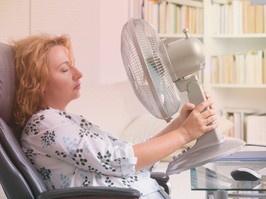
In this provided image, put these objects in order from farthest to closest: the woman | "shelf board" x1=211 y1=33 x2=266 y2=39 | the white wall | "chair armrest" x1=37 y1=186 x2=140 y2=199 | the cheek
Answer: "shelf board" x1=211 y1=33 x2=266 y2=39, the white wall, the cheek, the woman, "chair armrest" x1=37 y1=186 x2=140 y2=199

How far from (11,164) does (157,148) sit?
424mm

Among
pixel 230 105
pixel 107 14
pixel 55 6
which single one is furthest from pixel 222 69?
pixel 55 6

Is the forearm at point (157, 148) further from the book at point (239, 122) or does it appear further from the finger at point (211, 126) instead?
the book at point (239, 122)

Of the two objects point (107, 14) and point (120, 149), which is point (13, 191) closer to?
point (120, 149)

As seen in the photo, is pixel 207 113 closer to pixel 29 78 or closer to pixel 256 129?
pixel 29 78

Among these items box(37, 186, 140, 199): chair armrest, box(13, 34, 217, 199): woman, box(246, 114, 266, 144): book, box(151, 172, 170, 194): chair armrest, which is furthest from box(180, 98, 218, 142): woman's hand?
box(246, 114, 266, 144): book

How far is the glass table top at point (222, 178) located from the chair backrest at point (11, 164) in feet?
1.52

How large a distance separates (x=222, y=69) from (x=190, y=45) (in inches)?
96.7

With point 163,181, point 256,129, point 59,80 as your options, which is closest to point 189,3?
point 256,129

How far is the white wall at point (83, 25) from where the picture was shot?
3119 millimetres

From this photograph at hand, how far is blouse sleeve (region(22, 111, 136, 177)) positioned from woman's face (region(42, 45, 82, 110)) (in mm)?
124

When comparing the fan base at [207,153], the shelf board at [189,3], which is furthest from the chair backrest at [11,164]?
the shelf board at [189,3]

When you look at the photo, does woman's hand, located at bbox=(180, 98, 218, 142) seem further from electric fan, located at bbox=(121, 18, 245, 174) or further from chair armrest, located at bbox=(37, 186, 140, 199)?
chair armrest, located at bbox=(37, 186, 140, 199)

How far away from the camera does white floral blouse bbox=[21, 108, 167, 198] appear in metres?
1.46
